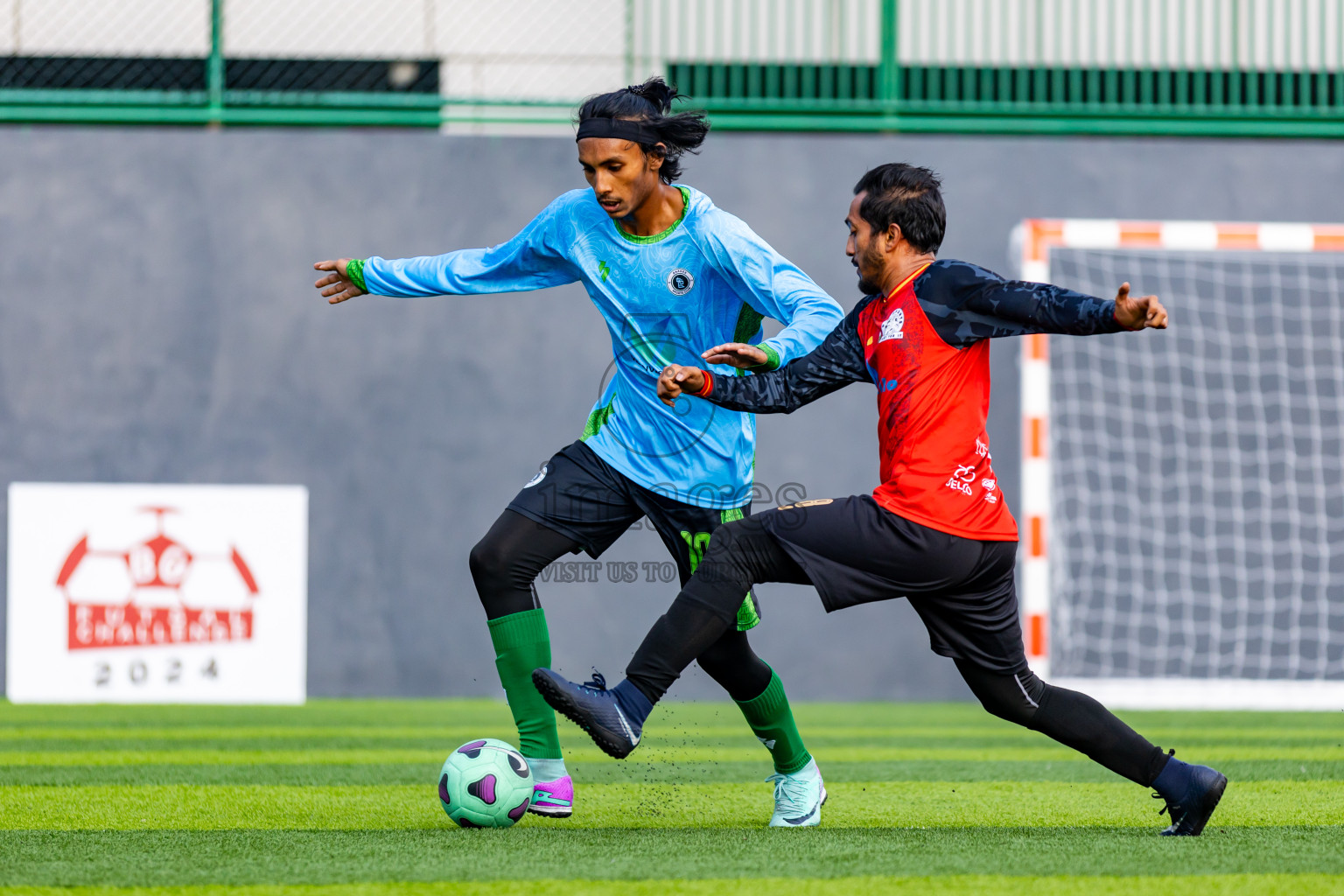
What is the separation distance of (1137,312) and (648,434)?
1310 millimetres

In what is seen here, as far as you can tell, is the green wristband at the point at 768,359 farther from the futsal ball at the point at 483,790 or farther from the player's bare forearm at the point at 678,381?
the futsal ball at the point at 483,790

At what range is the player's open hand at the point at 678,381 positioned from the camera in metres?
2.90

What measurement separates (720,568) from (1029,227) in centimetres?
515

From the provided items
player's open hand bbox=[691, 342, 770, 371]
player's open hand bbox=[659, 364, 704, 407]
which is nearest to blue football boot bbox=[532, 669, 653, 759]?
player's open hand bbox=[659, 364, 704, 407]

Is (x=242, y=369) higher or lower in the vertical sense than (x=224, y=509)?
higher

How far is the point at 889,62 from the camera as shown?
8305 mm

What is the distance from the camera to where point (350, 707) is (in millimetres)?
7238

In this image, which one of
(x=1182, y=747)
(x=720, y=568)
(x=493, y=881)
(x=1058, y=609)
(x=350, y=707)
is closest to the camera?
(x=493, y=881)

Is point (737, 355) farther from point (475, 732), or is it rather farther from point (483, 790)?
point (475, 732)

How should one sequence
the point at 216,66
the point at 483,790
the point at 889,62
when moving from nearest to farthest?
the point at 483,790, the point at 216,66, the point at 889,62

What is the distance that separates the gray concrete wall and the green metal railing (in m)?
0.23

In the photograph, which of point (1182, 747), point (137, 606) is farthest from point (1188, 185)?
point (137, 606)

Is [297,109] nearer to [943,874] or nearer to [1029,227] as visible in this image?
[1029,227]

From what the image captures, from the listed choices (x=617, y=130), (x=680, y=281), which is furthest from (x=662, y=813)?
(x=617, y=130)
